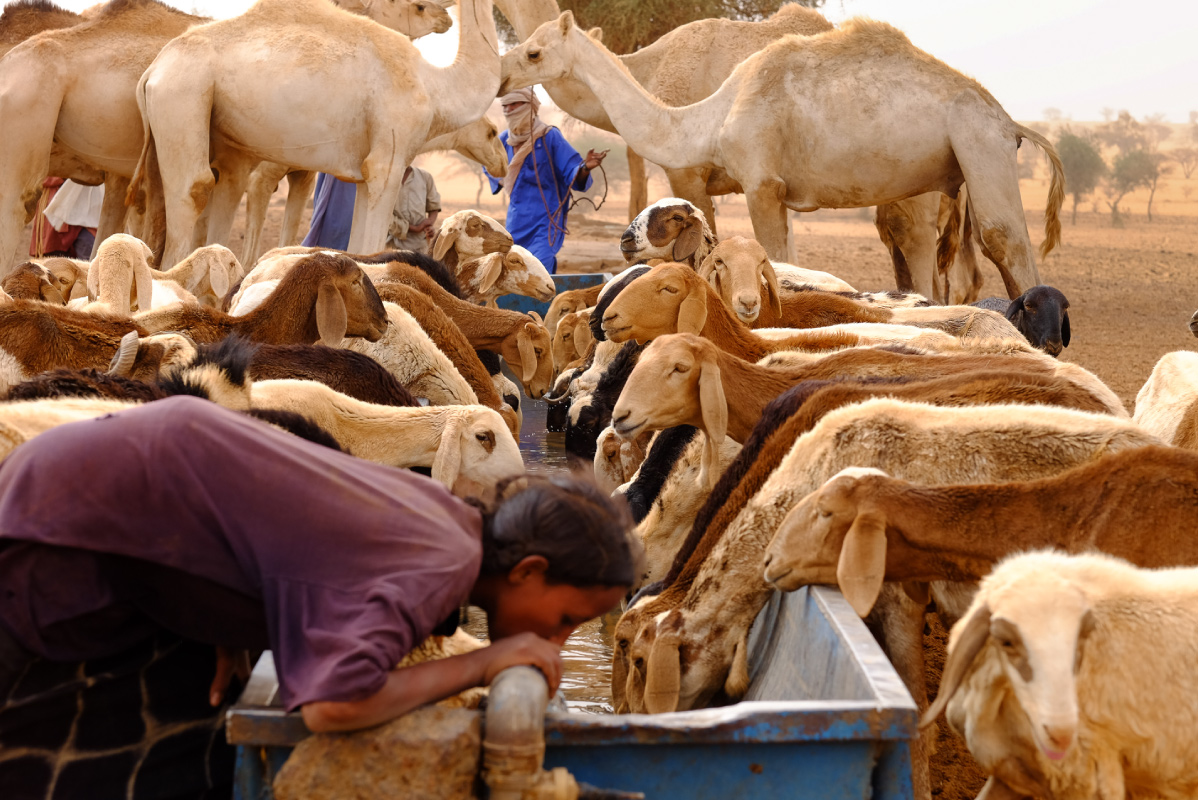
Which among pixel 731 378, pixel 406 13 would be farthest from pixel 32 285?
pixel 406 13

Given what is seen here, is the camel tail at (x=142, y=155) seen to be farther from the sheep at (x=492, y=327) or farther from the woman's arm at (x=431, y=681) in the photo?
the woman's arm at (x=431, y=681)

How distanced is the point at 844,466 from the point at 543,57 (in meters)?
8.81

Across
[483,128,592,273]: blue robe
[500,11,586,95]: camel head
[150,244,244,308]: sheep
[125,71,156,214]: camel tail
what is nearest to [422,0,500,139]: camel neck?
[500,11,586,95]: camel head

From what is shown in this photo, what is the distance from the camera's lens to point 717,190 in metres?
12.3

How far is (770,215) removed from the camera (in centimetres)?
1067

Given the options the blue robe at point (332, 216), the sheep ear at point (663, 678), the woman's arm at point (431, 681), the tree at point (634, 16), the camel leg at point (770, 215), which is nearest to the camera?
the woman's arm at point (431, 681)

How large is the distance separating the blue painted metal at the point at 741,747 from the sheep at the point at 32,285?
5.66 m

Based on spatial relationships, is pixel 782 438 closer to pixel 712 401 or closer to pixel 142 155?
pixel 712 401

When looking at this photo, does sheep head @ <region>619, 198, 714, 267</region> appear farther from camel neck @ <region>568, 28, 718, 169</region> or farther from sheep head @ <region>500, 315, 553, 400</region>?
camel neck @ <region>568, 28, 718, 169</region>

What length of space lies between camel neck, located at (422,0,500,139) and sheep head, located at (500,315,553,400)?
2852 millimetres

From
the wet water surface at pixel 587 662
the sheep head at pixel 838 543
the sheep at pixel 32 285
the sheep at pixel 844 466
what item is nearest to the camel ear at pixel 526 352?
the wet water surface at pixel 587 662

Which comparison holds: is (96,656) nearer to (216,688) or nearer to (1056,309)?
(216,688)

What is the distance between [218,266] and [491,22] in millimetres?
4046

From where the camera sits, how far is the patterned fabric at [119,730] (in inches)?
95.1
